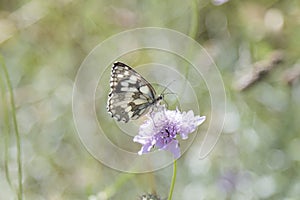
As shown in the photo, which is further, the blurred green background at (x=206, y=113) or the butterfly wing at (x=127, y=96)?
the blurred green background at (x=206, y=113)

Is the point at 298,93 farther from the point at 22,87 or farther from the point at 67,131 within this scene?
the point at 22,87

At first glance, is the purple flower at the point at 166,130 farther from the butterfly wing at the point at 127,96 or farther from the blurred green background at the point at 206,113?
the blurred green background at the point at 206,113

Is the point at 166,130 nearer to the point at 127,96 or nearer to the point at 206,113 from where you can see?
the point at 127,96

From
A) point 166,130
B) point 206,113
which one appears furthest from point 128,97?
point 206,113

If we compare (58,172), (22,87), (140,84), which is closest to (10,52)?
(22,87)

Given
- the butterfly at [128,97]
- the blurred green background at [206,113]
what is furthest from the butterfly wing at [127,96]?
the blurred green background at [206,113]

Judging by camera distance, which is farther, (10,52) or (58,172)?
(10,52)

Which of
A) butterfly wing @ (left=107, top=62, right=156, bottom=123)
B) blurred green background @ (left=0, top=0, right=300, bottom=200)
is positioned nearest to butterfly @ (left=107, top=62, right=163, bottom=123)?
butterfly wing @ (left=107, top=62, right=156, bottom=123)
